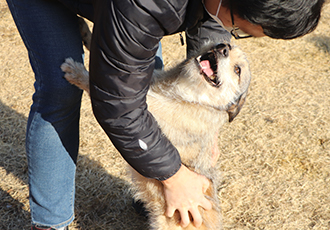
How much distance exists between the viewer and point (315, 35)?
18.1 feet

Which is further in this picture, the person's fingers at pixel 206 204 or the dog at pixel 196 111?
the dog at pixel 196 111

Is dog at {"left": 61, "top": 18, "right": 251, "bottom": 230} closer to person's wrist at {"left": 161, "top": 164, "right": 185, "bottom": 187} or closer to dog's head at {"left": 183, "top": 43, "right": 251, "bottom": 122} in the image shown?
dog's head at {"left": 183, "top": 43, "right": 251, "bottom": 122}

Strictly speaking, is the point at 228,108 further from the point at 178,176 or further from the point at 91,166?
the point at 91,166

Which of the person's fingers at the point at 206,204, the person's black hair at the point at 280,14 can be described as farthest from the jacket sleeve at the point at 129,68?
the person's fingers at the point at 206,204

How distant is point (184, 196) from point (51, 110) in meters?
0.91

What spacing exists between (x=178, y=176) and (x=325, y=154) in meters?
2.34

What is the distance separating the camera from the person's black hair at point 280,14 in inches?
52.7

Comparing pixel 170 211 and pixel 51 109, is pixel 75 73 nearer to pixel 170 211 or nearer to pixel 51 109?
pixel 51 109

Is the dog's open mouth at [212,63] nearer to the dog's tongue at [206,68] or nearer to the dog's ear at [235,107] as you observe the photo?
the dog's tongue at [206,68]

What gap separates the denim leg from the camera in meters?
1.86

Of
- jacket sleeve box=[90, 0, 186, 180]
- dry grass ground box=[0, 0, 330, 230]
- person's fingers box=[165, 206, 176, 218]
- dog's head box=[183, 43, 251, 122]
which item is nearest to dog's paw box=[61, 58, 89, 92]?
jacket sleeve box=[90, 0, 186, 180]

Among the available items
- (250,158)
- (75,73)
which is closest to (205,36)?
(75,73)

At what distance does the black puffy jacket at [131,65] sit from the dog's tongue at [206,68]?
581mm

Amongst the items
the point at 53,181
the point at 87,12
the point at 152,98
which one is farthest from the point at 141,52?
the point at 53,181
